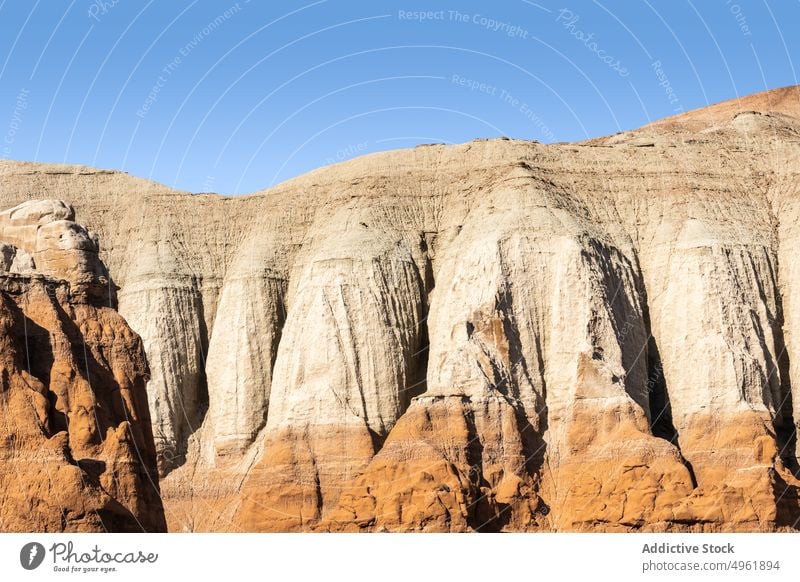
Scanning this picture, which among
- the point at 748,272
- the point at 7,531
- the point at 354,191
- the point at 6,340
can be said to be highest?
the point at 354,191

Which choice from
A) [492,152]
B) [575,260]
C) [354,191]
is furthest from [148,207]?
[575,260]

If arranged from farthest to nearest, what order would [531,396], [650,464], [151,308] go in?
1. [151,308]
2. [531,396]
3. [650,464]

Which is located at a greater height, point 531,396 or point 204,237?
point 204,237

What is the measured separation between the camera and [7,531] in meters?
38.5

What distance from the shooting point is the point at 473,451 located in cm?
7688

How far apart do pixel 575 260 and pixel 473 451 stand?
1222 cm

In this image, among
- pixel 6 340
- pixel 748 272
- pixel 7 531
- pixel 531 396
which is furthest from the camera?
pixel 748 272

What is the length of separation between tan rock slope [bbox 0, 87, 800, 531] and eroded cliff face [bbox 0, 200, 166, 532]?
86.1 feet

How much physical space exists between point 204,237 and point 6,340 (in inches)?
2238

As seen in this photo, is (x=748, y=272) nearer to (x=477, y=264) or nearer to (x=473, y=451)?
(x=477, y=264)

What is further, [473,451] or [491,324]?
[491,324]
